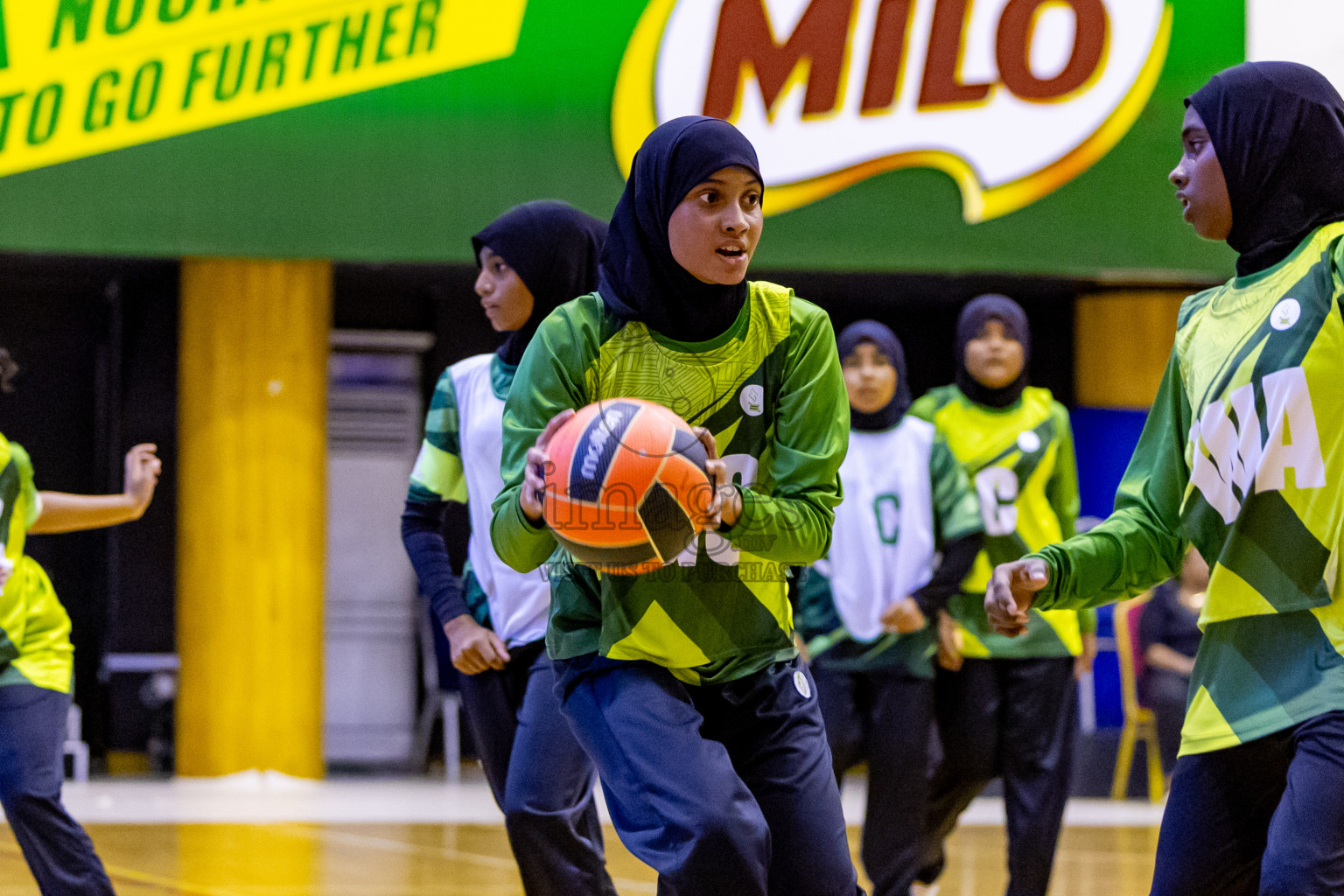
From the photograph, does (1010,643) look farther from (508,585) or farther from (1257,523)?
(1257,523)

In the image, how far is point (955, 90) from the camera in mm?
10805

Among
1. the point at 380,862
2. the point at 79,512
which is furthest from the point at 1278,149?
the point at 380,862

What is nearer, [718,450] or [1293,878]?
[1293,878]

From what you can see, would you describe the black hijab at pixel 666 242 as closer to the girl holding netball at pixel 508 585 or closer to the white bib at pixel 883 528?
the girl holding netball at pixel 508 585

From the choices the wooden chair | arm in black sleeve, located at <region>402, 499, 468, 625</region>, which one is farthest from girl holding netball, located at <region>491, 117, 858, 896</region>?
the wooden chair

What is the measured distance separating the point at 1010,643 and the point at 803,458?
308 centimetres

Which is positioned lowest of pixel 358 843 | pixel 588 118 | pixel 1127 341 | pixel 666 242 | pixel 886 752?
pixel 358 843

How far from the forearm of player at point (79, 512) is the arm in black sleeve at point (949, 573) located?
2.70 m

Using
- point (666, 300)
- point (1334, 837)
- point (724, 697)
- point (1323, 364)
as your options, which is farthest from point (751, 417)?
point (1334, 837)

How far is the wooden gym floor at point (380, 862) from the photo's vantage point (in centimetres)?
681

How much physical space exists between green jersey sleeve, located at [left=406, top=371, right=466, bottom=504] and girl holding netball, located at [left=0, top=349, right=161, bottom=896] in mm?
1015

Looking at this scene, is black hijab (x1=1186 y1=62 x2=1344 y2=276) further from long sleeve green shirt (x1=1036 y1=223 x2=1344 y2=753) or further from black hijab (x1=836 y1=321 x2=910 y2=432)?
black hijab (x1=836 y1=321 x2=910 y2=432)

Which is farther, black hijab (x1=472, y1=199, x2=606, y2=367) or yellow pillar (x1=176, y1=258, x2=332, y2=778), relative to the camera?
yellow pillar (x1=176, y1=258, x2=332, y2=778)

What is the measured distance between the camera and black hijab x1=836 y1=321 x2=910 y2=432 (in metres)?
6.38
